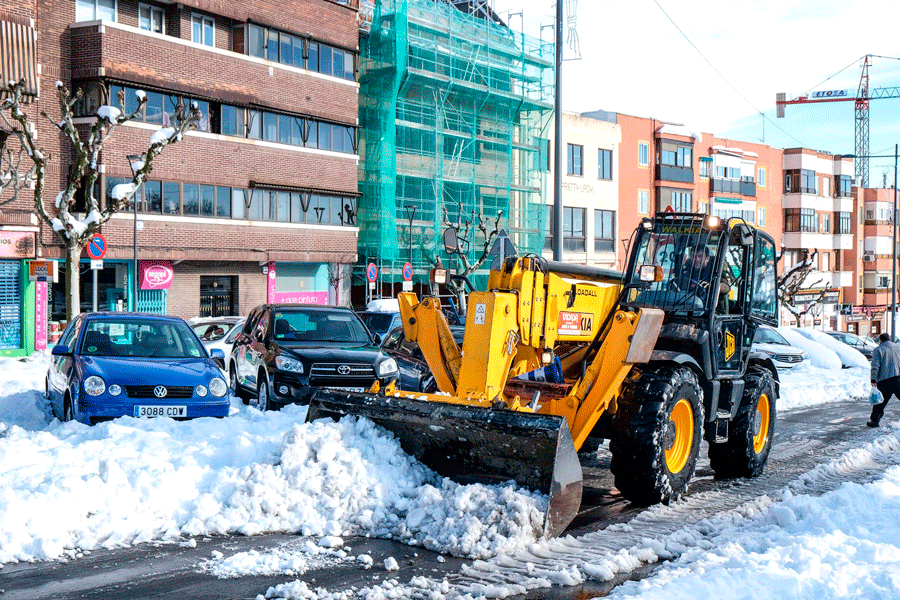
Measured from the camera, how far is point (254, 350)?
14.3 meters

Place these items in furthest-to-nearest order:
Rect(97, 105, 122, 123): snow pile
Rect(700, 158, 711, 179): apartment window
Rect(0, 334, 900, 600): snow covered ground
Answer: Rect(700, 158, 711, 179): apartment window, Rect(97, 105, 122, 123): snow pile, Rect(0, 334, 900, 600): snow covered ground

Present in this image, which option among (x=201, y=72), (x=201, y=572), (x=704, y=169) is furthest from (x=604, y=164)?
(x=201, y=572)

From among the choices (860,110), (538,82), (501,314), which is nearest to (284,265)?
(538,82)

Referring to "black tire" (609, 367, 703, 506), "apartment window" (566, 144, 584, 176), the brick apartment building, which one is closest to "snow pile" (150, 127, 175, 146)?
the brick apartment building

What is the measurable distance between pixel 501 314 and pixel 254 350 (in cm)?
740

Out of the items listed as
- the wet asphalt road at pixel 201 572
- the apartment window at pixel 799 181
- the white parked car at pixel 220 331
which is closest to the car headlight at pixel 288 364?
the wet asphalt road at pixel 201 572

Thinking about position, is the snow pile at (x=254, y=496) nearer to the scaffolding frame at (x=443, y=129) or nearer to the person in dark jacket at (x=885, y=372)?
the person in dark jacket at (x=885, y=372)

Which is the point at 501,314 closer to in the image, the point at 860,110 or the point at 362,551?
the point at 362,551

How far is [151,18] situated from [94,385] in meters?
22.7

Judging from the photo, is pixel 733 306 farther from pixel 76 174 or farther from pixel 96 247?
pixel 96 247

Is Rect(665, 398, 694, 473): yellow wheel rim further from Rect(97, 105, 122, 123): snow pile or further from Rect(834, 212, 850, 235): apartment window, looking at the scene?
Rect(834, 212, 850, 235): apartment window

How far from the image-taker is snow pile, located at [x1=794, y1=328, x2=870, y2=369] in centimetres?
3194

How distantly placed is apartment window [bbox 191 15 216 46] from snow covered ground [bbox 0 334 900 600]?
24.9 metres

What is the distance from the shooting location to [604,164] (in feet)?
161
